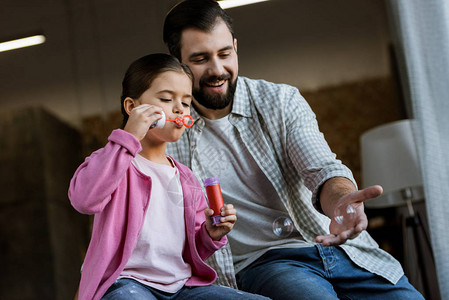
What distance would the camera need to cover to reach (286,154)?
157 centimetres

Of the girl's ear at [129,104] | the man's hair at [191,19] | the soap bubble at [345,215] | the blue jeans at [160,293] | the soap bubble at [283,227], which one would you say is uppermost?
the man's hair at [191,19]

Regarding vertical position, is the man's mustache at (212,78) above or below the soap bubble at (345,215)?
above

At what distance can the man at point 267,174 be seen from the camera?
4.53 feet

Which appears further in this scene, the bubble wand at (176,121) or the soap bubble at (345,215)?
the bubble wand at (176,121)

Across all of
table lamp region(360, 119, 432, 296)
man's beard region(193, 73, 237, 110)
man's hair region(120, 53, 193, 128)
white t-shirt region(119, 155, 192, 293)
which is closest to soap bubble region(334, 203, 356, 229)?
white t-shirt region(119, 155, 192, 293)

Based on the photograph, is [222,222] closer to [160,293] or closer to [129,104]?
[160,293]

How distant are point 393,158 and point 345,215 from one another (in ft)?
6.92

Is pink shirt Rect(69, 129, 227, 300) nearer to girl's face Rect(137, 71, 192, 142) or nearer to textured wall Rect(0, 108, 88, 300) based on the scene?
girl's face Rect(137, 71, 192, 142)

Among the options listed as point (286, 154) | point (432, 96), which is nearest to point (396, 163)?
point (432, 96)

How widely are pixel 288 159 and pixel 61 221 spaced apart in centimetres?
347

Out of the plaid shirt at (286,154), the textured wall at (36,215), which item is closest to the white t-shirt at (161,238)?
the plaid shirt at (286,154)

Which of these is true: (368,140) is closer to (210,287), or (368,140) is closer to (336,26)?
(336,26)

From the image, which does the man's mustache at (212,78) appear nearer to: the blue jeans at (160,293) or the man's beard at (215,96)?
the man's beard at (215,96)

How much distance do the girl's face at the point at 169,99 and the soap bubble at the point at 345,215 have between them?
0.37m
